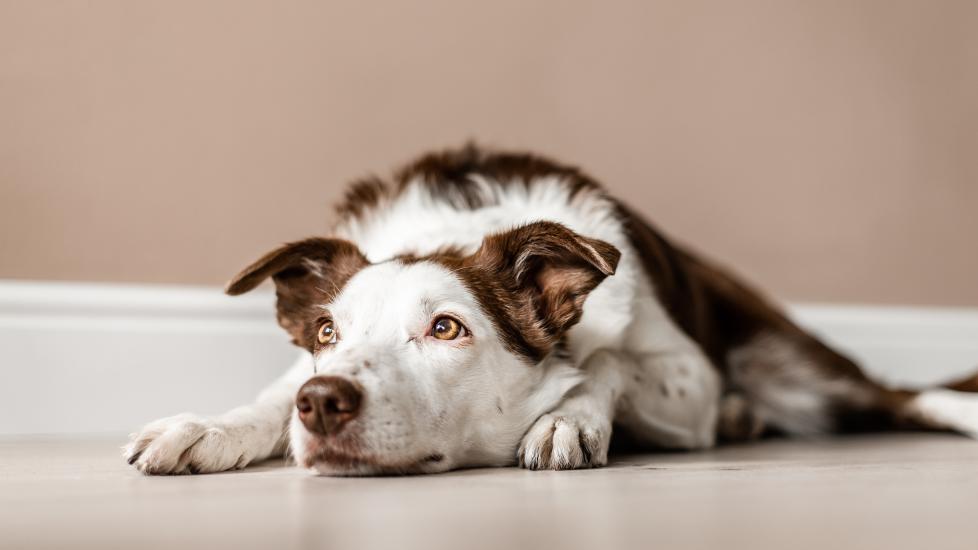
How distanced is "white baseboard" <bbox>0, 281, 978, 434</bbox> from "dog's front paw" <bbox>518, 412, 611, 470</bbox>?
1.52 meters

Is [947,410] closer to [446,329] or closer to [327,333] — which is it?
[446,329]

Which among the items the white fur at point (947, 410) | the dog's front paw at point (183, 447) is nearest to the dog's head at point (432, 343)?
the dog's front paw at point (183, 447)

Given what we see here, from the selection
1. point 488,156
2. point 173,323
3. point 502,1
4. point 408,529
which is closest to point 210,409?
point 173,323

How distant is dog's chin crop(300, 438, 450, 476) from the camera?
1810 millimetres

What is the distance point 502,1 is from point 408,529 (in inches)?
105

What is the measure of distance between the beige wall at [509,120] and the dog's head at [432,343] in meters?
1.07

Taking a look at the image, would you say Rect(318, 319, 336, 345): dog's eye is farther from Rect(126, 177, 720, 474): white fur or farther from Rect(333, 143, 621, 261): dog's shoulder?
Rect(333, 143, 621, 261): dog's shoulder

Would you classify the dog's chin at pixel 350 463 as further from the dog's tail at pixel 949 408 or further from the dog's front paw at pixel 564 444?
the dog's tail at pixel 949 408

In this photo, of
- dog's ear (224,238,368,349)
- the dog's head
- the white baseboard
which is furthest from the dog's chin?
the white baseboard

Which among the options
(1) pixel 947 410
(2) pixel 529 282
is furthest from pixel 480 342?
(1) pixel 947 410

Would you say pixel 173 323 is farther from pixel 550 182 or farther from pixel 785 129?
pixel 785 129

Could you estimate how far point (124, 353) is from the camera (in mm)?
3119

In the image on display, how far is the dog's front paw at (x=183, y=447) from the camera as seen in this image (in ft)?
6.17

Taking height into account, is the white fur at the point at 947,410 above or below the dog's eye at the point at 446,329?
below
